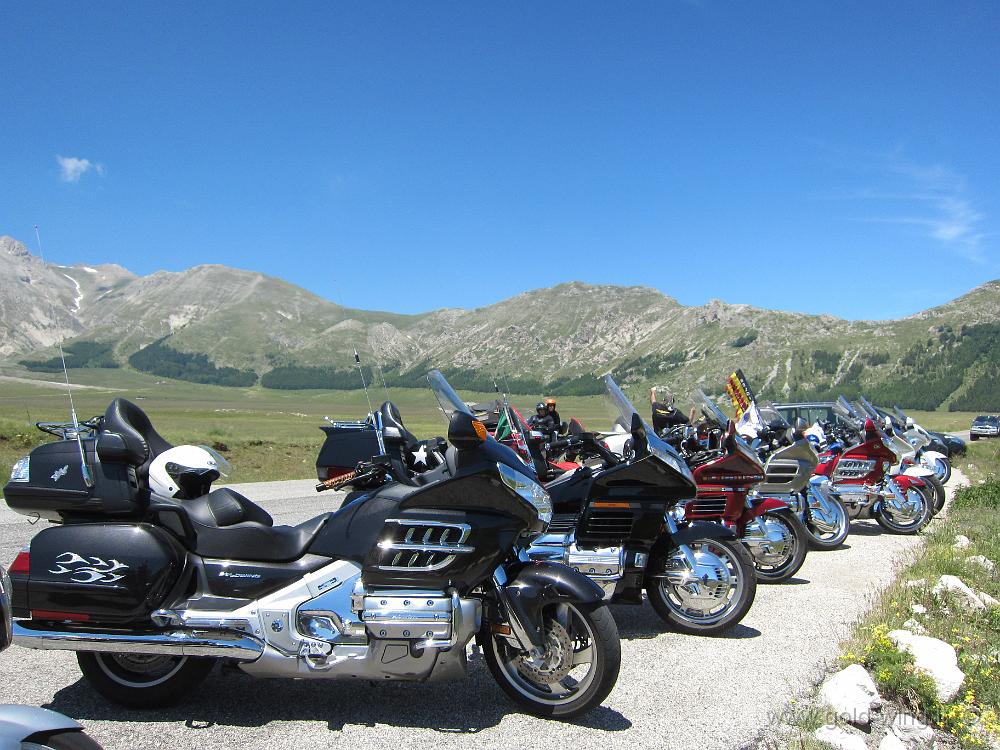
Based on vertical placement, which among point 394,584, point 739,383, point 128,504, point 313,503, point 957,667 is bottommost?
point 313,503

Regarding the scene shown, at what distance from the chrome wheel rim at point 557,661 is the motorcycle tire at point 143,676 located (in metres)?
1.75

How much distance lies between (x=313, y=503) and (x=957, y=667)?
37.9 feet

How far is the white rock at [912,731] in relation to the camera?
14.0 feet

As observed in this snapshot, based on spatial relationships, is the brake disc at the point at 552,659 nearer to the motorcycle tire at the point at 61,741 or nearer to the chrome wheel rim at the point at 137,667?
the chrome wheel rim at the point at 137,667

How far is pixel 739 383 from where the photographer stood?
9.49 meters

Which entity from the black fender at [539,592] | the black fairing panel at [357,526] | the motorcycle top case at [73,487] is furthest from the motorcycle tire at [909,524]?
the motorcycle top case at [73,487]

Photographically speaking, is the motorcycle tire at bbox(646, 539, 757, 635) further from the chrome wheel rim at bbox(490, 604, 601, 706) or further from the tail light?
the tail light

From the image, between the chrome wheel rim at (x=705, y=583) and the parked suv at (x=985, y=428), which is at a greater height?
the parked suv at (x=985, y=428)

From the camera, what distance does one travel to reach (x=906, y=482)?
11.7 metres

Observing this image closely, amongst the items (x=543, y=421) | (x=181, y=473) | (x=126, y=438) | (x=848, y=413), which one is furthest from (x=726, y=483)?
(x=848, y=413)

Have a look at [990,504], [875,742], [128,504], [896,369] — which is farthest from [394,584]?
[896,369]

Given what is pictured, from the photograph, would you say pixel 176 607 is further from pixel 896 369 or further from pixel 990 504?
pixel 896 369

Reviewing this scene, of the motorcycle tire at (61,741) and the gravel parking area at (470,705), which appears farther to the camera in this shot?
the gravel parking area at (470,705)

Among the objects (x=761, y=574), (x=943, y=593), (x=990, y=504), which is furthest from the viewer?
(x=990, y=504)
